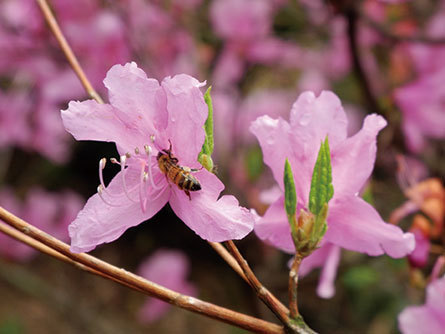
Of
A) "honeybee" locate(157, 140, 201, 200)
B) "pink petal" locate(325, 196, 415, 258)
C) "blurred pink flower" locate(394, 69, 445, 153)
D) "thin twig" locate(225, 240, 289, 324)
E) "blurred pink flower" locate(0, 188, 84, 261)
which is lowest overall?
"blurred pink flower" locate(0, 188, 84, 261)

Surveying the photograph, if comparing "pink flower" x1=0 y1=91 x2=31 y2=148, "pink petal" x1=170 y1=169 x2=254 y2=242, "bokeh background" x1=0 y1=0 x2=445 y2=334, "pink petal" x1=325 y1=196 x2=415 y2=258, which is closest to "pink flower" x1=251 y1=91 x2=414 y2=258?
"pink petal" x1=325 y1=196 x2=415 y2=258

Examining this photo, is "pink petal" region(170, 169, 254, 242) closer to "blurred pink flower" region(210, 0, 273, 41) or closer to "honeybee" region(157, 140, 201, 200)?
"honeybee" region(157, 140, 201, 200)

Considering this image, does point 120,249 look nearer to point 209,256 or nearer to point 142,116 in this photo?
point 209,256

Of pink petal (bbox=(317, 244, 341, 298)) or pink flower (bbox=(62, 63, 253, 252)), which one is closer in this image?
pink flower (bbox=(62, 63, 253, 252))

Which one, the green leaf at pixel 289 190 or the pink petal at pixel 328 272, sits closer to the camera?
the green leaf at pixel 289 190

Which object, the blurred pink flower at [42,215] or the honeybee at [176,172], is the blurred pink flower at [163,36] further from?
the honeybee at [176,172]

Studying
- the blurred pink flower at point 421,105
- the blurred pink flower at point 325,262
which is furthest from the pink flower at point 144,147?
the blurred pink flower at point 421,105

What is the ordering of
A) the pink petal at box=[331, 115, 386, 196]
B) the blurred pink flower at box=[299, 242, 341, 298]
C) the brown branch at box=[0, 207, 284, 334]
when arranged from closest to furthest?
the brown branch at box=[0, 207, 284, 334], the pink petal at box=[331, 115, 386, 196], the blurred pink flower at box=[299, 242, 341, 298]
